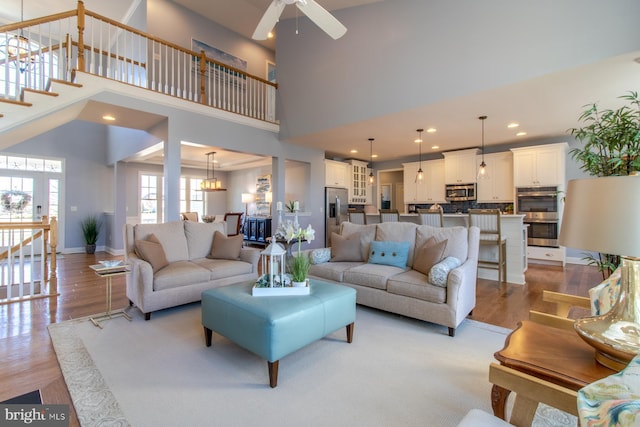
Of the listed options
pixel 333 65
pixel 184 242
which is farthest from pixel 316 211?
pixel 184 242

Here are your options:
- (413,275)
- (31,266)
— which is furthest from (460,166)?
(31,266)

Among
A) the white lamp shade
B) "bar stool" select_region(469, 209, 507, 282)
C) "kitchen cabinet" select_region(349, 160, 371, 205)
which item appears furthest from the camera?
"kitchen cabinet" select_region(349, 160, 371, 205)

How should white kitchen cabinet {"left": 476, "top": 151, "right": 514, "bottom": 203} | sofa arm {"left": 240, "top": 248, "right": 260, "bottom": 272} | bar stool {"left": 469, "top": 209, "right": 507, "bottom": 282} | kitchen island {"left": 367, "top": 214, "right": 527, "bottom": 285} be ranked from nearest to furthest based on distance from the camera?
1. sofa arm {"left": 240, "top": 248, "right": 260, "bottom": 272}
2. bar stool {"left": 469, "top": 209, "right": 507, "bottom": 282}
3. kitchen island {"left": 367, "top": 214, "right": 527, "bottom": 285}
4. white kitchen cabinet {"left": 476, "top": 151, "right": 514, "bottom": 203}

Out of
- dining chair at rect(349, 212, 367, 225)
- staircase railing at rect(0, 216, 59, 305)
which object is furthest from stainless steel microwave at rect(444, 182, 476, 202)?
staircase railing at rect(0, 216, 59, 305)

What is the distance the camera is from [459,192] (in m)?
7.38

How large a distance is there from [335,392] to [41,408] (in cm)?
175

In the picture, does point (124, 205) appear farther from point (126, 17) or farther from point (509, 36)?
point (509, 36)

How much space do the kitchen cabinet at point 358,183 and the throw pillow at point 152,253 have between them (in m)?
5.80

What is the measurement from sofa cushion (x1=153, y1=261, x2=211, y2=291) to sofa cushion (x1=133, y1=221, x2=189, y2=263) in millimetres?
190

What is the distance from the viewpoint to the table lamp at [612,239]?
1.05 meters

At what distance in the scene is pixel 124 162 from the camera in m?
7.57

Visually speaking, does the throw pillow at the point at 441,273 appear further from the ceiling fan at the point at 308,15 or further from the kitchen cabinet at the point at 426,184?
the kitchen cabinet at the point at 426,184

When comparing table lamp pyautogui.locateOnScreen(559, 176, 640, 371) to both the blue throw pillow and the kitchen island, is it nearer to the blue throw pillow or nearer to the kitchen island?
the blue throw pillow

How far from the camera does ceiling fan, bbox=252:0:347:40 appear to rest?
2.92 m
